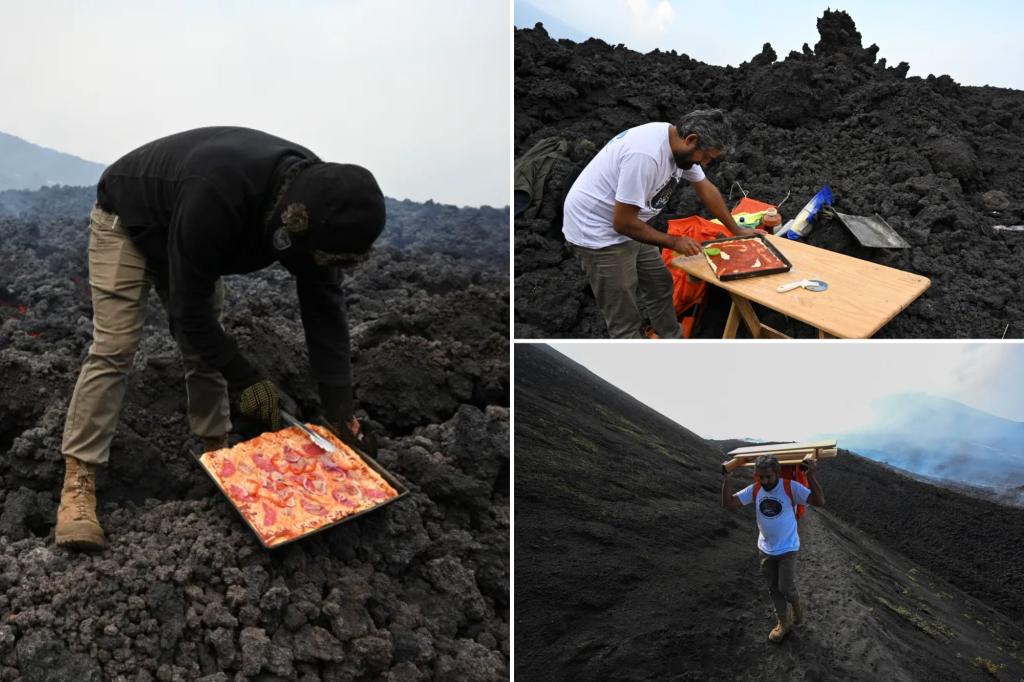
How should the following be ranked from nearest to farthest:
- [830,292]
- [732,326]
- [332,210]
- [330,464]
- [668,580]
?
1. [332,210]
2. [330,464]
3. [668,580]
4. [830,292]
5. [732,326]

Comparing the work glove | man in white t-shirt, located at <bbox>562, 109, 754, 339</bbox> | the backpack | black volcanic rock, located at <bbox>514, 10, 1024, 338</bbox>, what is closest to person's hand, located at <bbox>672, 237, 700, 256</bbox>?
man in white t-shirt, located at <bbox>562, 109, 754, 339</bbox>

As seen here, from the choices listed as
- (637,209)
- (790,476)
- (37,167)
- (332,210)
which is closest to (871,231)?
(637,209)

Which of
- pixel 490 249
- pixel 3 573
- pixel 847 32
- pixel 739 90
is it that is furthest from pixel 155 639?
pixel 847 32

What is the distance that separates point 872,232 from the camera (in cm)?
529

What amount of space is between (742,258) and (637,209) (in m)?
0.83

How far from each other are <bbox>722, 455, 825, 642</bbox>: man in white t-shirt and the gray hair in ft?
4.91

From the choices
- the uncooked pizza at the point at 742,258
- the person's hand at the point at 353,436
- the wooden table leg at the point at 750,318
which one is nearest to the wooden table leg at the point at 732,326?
the wooden table leg at the point at 750,318

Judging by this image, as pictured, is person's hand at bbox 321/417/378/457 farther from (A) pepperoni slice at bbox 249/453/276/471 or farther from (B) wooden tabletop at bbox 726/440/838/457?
(B) wooden tabletop at bbox 726/440/838/457

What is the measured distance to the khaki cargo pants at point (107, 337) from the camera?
8.86 ft

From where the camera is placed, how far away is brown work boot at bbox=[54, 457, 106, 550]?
2.54 meters

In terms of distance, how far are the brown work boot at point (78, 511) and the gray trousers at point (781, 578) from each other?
2640mm

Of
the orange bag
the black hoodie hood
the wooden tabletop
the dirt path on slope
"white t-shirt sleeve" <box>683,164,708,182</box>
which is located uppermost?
"white t-shirt sleeve" <box>683,164,708,182</box>

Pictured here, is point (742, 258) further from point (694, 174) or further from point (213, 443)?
point (213, 443)

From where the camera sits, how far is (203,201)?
2.39 meters
